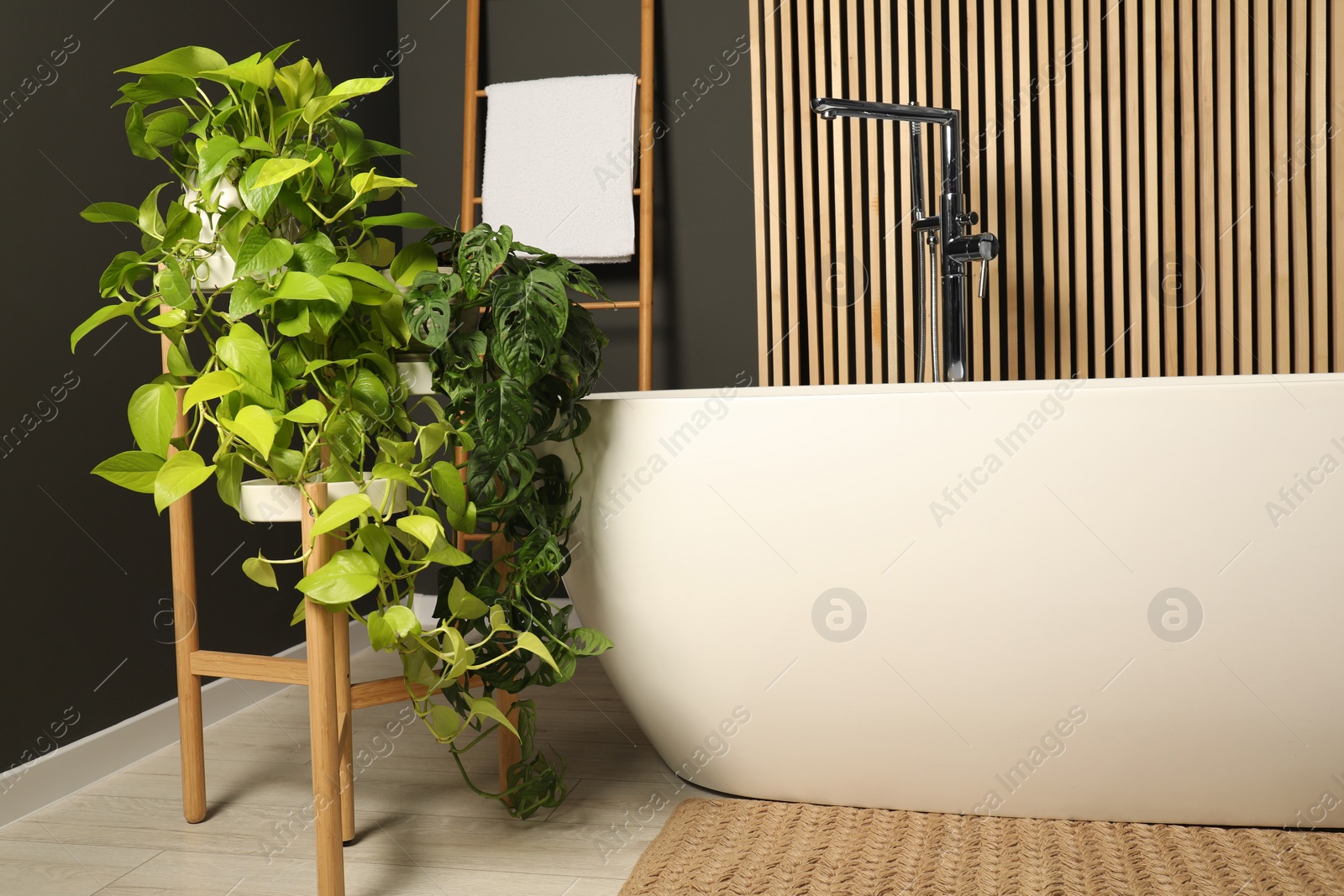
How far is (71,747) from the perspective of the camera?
1.66 meters

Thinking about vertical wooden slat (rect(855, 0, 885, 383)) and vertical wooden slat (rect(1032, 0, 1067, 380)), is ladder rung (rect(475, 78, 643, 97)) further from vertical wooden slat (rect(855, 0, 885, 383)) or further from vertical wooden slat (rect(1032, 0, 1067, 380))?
vertical wooden slat (rect(1032, 0, 1067, 380))

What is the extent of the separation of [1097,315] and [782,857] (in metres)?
1.68

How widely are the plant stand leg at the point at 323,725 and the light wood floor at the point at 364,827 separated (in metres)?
0.11

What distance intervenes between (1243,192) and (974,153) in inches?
25.4

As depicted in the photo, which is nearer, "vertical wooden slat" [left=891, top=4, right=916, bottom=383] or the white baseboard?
the white baseboard

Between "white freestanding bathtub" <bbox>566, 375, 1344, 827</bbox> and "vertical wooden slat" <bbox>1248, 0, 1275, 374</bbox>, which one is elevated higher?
"vertical wooden slat" <bbox>1248, 0, 1275, 374</bbox>

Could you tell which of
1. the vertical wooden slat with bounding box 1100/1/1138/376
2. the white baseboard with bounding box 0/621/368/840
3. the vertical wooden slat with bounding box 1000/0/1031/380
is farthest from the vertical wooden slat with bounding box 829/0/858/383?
the white baseboard with bounding box 0/621/368/840

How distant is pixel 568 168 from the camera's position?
101 inches

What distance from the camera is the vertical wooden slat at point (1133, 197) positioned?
2.41m

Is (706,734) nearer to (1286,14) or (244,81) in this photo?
(244,81)

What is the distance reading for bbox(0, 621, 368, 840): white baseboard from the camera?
61.5 inches

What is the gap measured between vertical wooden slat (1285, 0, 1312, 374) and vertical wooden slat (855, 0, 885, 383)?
97 cm

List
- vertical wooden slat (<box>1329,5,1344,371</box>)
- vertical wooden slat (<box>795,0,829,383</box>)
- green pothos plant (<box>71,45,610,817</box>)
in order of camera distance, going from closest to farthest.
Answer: green pothos plant (<box>71,45,610,817</box>)
vertical wooden slat (<box>1329,5,1344,371</box>)
vertical wooden slat (<box>795,0,829,383</box>)

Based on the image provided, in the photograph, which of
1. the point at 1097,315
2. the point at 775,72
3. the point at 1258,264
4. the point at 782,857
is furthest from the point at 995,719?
the point at 775,72
